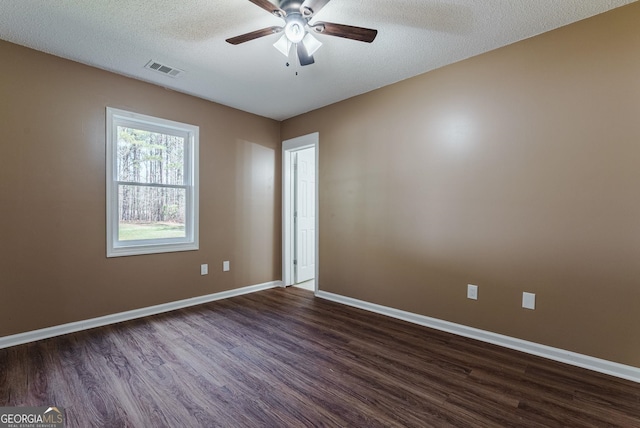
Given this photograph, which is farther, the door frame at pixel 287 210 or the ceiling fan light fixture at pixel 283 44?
the door frame at pixel 287 210

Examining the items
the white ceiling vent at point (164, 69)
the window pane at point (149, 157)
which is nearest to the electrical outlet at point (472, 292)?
the window pane at point (149, 157)

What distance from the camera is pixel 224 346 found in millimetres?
2523

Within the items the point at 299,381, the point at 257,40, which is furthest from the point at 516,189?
the point at 257,40

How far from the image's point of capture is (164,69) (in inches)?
116

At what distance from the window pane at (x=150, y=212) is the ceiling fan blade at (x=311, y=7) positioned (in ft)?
8.43

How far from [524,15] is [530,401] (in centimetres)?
264

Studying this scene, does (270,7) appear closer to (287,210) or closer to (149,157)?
(149,157)

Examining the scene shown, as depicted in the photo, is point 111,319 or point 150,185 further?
point 150,185

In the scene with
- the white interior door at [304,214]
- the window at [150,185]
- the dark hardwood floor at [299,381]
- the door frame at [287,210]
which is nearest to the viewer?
the dark hardwood floor at [299,381]

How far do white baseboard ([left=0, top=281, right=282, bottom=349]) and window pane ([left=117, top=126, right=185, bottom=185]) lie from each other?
1439 millimetres

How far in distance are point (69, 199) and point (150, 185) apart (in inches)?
29.2

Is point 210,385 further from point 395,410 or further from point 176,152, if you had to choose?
point 176,152

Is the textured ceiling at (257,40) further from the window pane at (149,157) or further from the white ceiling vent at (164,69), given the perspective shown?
the window pane at (149,157)

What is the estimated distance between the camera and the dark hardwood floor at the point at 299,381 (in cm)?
167
